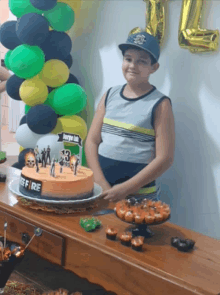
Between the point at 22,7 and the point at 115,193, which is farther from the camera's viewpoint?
the point at 22,7

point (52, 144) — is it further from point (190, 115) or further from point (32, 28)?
point (190, 115)

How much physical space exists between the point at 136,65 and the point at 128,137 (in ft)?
1.10

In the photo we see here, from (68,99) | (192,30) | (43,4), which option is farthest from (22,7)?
(192,30)

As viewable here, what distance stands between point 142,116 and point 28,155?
1.94 ft

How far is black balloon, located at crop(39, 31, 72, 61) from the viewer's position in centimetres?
217

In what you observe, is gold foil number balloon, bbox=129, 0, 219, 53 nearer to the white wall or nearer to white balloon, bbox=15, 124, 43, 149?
the white wall

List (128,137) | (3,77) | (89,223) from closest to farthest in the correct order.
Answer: (89,223), (128,137), (3,77)

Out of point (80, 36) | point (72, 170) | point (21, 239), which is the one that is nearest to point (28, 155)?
point (72, 170)

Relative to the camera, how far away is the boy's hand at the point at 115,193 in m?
1.48

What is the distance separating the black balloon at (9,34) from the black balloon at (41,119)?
41 centimetres

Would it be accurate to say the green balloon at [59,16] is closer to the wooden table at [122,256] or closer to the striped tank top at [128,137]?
the striped tank top at [128,137]

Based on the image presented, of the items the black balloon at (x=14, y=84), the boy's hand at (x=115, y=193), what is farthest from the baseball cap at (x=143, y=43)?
the black balloon at (x=14, y=84)

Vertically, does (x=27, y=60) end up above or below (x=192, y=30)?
below

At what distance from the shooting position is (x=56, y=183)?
49.0 inches
